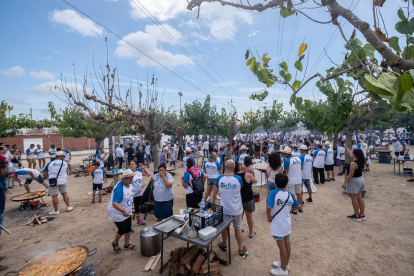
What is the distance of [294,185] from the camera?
5.67 metres

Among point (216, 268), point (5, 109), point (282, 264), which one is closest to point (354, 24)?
point (282, 264)

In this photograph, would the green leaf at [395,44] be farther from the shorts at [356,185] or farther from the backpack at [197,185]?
the shorts at [356,185]

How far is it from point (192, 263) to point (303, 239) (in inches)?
115

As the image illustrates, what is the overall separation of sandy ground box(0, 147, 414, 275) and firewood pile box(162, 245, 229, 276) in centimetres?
32

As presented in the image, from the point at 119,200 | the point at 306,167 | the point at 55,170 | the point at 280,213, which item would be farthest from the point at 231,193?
the point at 55,170

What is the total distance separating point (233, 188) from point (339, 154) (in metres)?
9.26

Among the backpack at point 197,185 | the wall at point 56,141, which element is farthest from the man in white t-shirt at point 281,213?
the wall at point 56,141

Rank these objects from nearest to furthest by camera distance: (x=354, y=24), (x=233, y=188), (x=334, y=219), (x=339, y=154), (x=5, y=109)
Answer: (x=354, y=24) → (x=233, y=188) → (x=334, y=219) → (x=339, y=154) → (x=5, y=109)

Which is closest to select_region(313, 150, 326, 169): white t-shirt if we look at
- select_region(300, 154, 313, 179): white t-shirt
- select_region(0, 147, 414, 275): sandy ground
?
select_region(0, 147, 414, 275): sandy ground

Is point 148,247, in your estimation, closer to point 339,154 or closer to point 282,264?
point 282,264

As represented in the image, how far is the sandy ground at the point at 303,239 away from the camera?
3.63m

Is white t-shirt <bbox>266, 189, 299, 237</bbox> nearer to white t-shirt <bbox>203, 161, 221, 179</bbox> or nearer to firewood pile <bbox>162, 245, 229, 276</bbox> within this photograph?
firewood pile <bbox>162, 245, 229, 276</bbox>

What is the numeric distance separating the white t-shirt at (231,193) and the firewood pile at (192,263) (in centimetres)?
89

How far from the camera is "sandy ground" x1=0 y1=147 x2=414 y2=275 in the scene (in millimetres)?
3627
